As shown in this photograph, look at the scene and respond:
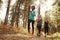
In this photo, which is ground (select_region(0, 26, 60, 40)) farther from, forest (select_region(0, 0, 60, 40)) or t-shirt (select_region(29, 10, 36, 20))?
t-shirt (select_region(29, 10, 36, 20))

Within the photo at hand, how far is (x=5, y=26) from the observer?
4684mm

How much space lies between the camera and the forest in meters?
4.68

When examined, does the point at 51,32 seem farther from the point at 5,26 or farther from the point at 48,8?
the point at 5,26

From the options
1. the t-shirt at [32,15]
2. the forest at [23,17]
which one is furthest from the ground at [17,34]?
the t-shirt at [32,15]

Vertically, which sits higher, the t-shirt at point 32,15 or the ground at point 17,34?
the t-shirt at point 32,15

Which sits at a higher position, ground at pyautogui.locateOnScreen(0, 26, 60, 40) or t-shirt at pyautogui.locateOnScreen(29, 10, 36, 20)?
t-shirt at pyautogui.locateOnScreen(29, 10, 36, 20)

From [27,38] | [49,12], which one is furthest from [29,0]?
[27,38]

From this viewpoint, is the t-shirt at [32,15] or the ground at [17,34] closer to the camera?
the ground at [17,34]

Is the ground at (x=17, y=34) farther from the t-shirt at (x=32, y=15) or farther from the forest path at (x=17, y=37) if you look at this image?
the t-shirt at (x=32, y=15)

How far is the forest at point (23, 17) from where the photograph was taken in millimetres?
4684

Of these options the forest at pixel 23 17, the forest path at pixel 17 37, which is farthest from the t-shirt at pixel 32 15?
the forest path at pixel 17 37

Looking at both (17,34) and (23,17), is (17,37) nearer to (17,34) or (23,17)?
(17,34)

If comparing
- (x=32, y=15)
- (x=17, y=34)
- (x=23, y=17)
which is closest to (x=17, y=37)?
(x=17, y=34)

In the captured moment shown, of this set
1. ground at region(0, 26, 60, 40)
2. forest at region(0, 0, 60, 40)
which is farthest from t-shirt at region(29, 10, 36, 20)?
ground at region(0, 26, 60, 40)
